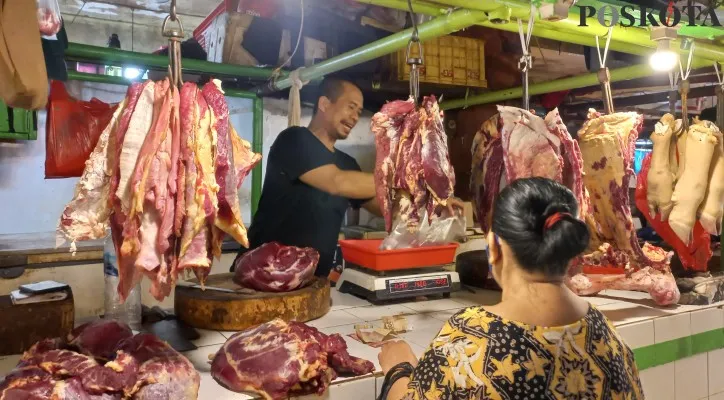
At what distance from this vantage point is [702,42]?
11.0ft

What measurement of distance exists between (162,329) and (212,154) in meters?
1.13

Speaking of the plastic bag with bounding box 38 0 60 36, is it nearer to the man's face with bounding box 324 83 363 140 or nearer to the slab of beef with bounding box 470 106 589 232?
the slab of beef with bounding box 470 106 589 232

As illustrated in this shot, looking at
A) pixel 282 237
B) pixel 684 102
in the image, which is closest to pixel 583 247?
pixel 684 102

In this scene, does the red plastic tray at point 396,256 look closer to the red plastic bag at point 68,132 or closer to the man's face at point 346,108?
the man's face at point 346,108

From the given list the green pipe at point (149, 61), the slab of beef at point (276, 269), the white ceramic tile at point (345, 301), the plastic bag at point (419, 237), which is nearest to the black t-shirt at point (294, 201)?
the white ceramic tile at point (345, 301)

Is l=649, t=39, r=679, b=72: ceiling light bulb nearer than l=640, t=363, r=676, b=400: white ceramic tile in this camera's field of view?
Yes

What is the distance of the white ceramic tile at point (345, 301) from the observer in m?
3.18

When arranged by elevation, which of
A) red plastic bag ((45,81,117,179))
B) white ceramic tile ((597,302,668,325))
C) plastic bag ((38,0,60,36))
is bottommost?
white ceramic tile ((597,302,668,325))

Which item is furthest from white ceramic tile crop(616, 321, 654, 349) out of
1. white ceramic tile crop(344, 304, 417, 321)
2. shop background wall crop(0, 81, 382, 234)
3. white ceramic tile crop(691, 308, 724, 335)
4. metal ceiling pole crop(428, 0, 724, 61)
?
shop background wall crop(0, 81, 382, 234)

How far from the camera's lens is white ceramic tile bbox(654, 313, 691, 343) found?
9.67ft

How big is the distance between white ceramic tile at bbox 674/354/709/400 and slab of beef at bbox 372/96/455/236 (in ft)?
5.94

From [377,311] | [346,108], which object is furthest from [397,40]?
[377,311]

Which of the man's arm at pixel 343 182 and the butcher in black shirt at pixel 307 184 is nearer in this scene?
the man's arm at pixel 343 182

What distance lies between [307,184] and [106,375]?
229 cm
